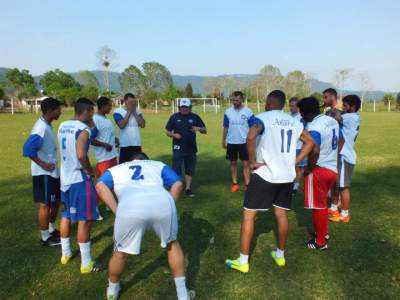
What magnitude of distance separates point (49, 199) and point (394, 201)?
6673 mm

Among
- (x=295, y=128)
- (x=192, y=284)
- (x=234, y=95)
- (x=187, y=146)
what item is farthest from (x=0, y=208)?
(x=295, y=128)

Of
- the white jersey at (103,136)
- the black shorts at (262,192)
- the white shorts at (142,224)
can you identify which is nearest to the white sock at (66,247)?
the white shorts at (142,224)

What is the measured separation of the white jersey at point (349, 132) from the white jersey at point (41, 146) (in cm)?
485

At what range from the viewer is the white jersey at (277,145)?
13.2ft

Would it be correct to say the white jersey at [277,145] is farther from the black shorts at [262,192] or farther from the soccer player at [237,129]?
the soccer player at [237,129]

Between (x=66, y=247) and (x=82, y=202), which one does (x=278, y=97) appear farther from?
(x=66, y=247)

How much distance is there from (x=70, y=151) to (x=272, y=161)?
8.44ft

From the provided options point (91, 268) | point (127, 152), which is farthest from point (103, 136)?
point (91, 268)

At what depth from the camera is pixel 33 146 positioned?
4.52 meters

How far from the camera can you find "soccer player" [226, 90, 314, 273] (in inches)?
159

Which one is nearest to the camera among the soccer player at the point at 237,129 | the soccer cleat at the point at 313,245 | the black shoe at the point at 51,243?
→ the soccer cleat at the point at 313,245

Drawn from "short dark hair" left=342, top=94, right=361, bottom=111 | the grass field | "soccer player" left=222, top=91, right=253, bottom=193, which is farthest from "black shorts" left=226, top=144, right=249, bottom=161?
"short dark hair" left=342, top=94, right=361, bottom=111

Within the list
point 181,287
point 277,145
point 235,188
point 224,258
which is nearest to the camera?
point 181,287

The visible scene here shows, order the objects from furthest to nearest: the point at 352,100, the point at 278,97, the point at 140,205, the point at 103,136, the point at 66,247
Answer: the point at 103,136
the point at 352,100
the point at 66,247
the point at 278,97
the point at 140,205
